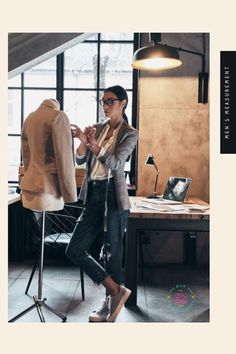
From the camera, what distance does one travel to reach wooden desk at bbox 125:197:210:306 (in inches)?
103

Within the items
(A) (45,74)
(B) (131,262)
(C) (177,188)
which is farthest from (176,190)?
(A) (45,74)

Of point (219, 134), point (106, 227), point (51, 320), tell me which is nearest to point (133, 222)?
point (106, 227)

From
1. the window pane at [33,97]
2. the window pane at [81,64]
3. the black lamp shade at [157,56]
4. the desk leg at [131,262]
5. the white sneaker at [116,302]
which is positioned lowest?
→ the white sneaker at [116,302]

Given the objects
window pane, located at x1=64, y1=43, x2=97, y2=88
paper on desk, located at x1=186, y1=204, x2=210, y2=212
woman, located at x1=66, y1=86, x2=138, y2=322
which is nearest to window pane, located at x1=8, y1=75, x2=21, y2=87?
window pane, located at x1=64, y1=43, x2=97, y2=88

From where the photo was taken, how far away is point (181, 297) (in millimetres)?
2506

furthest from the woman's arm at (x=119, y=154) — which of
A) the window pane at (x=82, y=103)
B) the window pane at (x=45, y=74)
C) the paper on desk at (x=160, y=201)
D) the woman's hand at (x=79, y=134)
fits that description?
the window pane at (x=45, y=74)

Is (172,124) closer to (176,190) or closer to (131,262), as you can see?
(176,190)

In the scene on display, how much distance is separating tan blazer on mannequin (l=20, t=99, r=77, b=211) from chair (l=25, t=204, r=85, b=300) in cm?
51

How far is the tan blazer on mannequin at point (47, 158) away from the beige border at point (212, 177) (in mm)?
223

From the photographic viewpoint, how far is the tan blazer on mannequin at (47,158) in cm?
210

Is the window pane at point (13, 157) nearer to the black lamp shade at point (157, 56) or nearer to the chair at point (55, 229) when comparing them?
the chair at point (55, 229)
